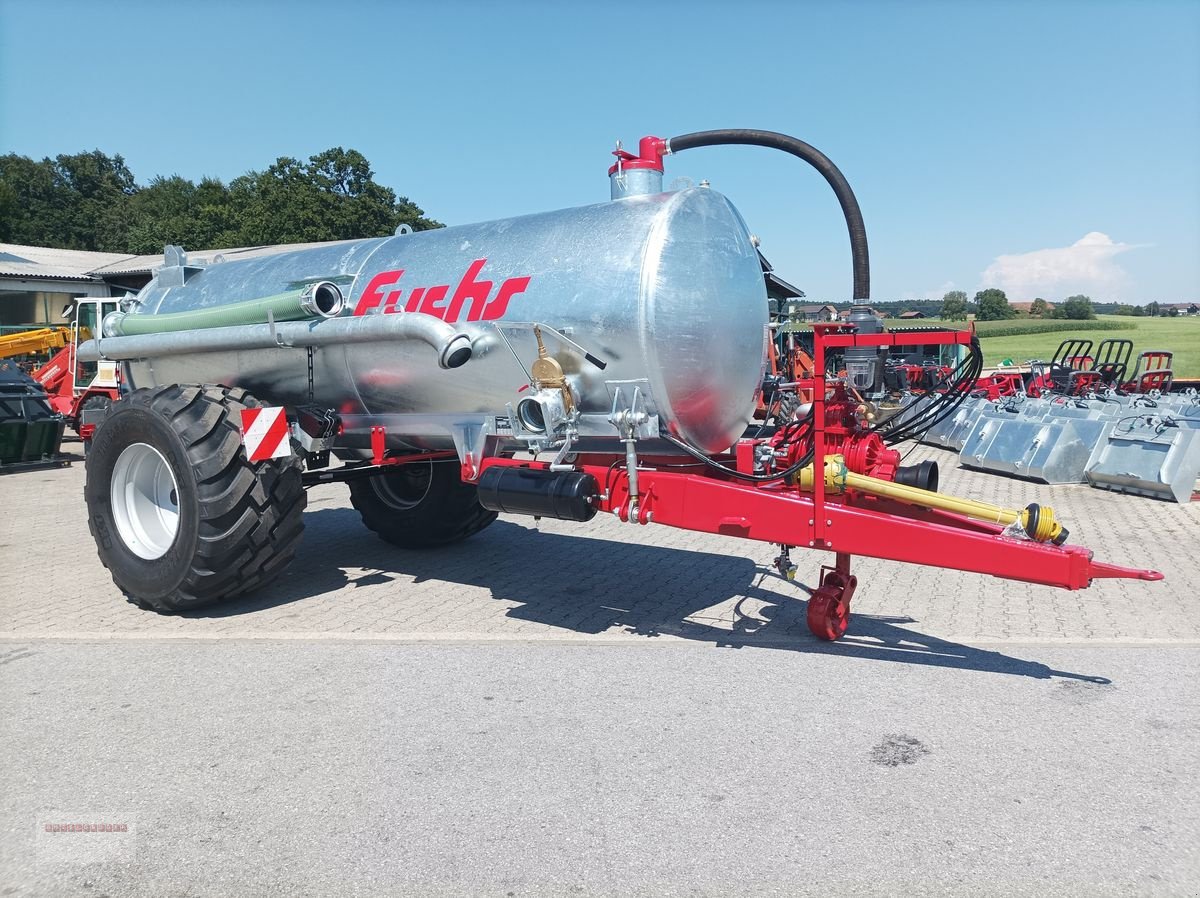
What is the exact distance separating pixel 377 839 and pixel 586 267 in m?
2.84

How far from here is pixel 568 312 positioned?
4.69m

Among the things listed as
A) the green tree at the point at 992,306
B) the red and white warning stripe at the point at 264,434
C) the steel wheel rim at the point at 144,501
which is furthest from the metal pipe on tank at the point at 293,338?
the green tree at the point at 992,306

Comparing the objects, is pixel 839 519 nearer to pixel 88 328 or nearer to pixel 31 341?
pixel 88 328

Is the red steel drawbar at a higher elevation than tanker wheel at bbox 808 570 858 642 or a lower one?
higher

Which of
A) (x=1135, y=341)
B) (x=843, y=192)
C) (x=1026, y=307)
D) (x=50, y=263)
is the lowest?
(x=1135, y=341)

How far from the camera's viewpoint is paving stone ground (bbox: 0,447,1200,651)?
17.4ft

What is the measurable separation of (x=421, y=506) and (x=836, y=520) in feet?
12.6

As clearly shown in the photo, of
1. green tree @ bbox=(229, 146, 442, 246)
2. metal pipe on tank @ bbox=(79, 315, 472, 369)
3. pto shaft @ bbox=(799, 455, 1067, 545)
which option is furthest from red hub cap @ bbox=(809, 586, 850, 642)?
green tree @ bbox=(229, 146, 442, 246)

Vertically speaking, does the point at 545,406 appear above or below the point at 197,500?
above

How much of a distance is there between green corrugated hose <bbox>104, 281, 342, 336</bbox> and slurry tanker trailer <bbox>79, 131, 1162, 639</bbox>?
0.02 m

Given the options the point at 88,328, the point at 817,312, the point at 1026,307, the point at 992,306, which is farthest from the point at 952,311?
the point at 1026,307

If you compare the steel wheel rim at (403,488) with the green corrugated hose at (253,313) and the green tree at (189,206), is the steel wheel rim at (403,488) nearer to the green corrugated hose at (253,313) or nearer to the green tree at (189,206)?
the green corrugated hose at (253,313)

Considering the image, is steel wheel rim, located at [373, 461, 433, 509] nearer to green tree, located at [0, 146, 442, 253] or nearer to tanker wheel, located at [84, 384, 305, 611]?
tanker wheel, located at [84, 384, 305, 611]

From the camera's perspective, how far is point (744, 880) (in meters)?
2.81
